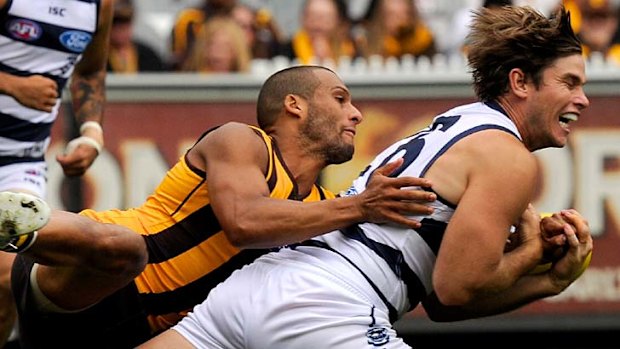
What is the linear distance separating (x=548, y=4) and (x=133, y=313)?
20.7 ft

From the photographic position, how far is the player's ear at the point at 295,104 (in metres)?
5.57

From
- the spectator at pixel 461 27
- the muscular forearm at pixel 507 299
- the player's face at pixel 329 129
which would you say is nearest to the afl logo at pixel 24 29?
the player's face at pixel 329 129

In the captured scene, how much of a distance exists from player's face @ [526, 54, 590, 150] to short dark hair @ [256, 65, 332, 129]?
869mm

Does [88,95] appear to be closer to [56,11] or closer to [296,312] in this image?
[56,11]

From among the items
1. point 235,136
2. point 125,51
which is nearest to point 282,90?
point 235,136

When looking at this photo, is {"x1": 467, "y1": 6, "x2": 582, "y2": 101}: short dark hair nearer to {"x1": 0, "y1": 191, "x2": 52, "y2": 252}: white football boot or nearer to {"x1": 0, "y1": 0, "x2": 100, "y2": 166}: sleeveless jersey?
{"x1": 0, "y1": 191, "x2": 52, "y2": 252}: white football boot

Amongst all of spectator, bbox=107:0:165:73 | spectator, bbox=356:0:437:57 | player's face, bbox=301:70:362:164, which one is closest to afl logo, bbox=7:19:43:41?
player's face, bbox=301:70:362:164

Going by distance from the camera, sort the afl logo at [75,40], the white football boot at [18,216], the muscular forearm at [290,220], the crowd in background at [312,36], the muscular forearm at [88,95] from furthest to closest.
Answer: the crowd in background at [312,36] → the muscular forearm at [88,95] → the afl logo at [75,40] → the muscular forearm at [290,220] → the white football boot at [18,216]

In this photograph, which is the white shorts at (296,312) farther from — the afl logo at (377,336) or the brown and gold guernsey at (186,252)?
the brown and gold guernsey at (186,252)

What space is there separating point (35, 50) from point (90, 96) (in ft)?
1.88

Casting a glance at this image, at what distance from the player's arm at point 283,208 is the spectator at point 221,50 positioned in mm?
4723

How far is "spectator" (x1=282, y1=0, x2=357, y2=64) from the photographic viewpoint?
10203 millimetres

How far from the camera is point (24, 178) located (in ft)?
21.9

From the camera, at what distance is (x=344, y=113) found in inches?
219
